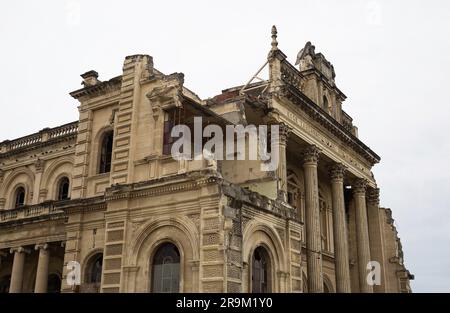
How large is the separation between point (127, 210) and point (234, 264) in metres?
4.57

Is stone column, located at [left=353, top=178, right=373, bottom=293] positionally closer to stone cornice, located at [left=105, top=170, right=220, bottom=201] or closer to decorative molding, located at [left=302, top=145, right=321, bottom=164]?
decorative molding, located at [left=302, top=145, right=321, bottom=164]

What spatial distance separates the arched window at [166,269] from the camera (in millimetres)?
17188

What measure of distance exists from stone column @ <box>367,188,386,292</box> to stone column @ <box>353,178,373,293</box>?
62.8 inches

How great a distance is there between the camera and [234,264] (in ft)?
52.8

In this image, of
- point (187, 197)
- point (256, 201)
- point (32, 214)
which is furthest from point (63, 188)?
point (256, 201)

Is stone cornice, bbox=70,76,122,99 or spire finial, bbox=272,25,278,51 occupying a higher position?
spire finial, bbox=272,25,278,51

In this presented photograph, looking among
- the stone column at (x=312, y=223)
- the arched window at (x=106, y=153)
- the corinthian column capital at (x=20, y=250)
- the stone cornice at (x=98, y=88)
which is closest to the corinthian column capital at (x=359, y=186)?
the stone column at (x=312, y=223)

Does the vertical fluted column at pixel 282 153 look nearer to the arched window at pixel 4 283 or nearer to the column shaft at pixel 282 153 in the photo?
the column shaft at pixel 282 153

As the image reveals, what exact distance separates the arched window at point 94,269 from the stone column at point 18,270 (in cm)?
782

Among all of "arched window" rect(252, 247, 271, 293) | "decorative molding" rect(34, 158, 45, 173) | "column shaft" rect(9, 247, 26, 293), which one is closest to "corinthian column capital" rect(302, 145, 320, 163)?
"arched window" rect(252, 247, 271, 293)

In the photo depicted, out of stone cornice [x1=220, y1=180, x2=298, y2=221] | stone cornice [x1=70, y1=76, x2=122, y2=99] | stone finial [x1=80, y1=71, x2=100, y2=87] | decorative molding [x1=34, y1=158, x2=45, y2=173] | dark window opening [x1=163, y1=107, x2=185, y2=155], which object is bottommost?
stone cornice [x1=220, y1=180, x2=298, y2=221]

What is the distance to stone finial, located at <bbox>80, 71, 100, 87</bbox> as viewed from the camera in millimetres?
24234
